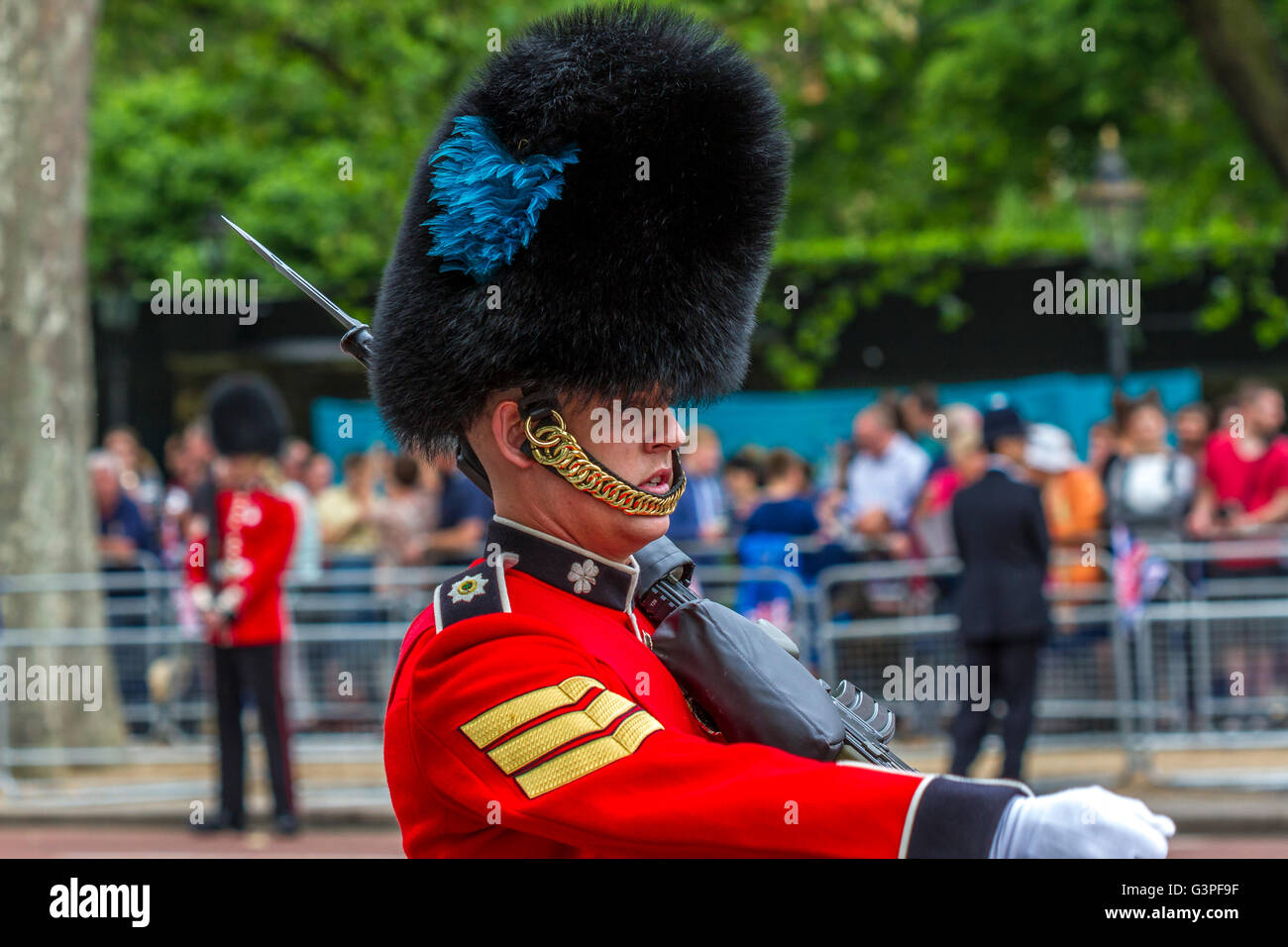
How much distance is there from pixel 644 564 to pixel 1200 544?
268 inches

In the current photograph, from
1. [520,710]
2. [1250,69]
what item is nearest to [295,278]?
[520,710]

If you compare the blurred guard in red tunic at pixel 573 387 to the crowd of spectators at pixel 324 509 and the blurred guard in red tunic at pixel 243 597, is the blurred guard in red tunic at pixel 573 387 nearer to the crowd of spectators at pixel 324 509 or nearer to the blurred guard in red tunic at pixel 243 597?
the blurred guard in red tunic at pixel 243 597

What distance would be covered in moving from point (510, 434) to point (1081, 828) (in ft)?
3.40

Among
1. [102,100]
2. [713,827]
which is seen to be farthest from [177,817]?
[102,100]

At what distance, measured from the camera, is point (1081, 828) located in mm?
1887

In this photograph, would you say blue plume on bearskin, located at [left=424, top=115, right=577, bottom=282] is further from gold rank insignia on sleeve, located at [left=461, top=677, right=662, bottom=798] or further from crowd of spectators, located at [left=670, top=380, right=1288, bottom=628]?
crowd of spectators, located at [left=670, top=380, right=1288, bottom=628]

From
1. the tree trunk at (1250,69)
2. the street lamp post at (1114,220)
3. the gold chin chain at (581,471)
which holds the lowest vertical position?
the gold chin chain at (581,471)

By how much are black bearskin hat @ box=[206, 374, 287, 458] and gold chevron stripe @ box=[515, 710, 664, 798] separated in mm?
6875

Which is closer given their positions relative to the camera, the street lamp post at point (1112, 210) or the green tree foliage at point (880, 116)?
the street lamp post at point (1112, 210)

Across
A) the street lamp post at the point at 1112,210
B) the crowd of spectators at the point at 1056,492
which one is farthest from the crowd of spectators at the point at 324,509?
the street lamp post at the point at 1112,210

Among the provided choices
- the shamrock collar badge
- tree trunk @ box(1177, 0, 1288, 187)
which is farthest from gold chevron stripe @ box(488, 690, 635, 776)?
tree trunk @ box(1177, 0, 1288, 187)

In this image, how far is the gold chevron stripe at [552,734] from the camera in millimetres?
2182
